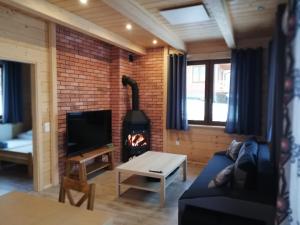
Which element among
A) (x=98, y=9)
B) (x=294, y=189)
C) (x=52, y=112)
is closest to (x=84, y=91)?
(x=52, y=112)

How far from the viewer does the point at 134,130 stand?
16.2ft

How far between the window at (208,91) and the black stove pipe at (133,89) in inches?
44.2

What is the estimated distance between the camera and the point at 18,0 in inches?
95.6

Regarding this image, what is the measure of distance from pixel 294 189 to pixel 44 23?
12.0 ft

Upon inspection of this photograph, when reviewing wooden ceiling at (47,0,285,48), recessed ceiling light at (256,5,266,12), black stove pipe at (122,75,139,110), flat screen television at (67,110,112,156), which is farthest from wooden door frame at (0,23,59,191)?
recessed ceiling light at (256,5,266,12)

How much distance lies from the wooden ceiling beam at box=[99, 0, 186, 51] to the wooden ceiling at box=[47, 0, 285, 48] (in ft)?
0.18

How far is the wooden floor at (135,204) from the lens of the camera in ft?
8.90

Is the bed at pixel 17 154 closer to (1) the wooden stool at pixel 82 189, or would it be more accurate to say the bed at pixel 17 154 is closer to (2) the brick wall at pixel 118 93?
(2) the brick wall at pixel 118 93

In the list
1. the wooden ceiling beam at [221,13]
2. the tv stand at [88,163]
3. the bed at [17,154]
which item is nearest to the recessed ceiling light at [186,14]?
the wooden ceiling beam at [221,13]

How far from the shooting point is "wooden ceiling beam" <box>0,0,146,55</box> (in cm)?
256

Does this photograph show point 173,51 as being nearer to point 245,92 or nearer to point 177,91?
point 177,91

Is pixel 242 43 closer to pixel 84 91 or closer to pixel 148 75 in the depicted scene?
pixel 148 75

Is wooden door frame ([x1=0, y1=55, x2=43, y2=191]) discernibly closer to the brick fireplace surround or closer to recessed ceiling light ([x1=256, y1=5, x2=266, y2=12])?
the brick fireplace surround

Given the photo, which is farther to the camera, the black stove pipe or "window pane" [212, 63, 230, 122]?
the black stove pipe
